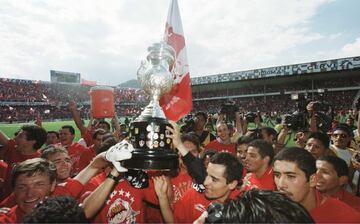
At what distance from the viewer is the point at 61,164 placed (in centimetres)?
297

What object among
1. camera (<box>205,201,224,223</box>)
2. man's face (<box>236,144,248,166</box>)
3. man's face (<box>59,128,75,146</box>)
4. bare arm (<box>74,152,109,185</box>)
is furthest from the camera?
man's face (<box>59,128,75,146</box>)

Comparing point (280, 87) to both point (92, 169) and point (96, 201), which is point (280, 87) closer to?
point (92, 169)

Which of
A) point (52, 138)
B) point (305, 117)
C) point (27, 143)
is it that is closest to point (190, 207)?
point (27, 143)

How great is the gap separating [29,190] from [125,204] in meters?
0.82

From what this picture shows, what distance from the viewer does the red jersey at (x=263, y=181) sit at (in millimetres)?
3295

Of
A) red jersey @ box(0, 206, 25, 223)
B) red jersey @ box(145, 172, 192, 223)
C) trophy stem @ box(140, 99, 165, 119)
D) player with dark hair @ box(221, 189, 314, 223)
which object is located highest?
trophy stem @ box(140, 99, 165, 119)

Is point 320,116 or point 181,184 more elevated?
point 320,116

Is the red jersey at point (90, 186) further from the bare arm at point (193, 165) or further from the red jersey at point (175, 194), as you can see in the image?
the bare arm at point (193, 165)

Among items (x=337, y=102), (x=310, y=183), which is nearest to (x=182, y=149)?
(x=310, y=183)

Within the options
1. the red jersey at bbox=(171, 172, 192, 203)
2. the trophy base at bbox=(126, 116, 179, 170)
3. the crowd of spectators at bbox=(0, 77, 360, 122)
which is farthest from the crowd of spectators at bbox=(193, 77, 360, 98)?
the trophy base at bbox=(126, 116, 179, 170)

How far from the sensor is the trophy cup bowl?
6.48 feet

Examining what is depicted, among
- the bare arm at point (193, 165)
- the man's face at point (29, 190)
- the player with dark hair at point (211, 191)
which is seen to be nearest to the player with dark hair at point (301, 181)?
the player with dark hair at point (211, 191)

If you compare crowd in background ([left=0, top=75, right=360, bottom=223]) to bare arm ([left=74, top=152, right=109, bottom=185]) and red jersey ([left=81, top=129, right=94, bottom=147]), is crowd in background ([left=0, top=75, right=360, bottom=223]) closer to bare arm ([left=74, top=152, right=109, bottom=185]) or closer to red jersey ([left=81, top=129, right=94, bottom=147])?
bare arm ([left=74, top=152, right=109, bottom=185])

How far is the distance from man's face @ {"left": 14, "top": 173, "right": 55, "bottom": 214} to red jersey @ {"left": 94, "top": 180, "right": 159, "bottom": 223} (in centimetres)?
56
